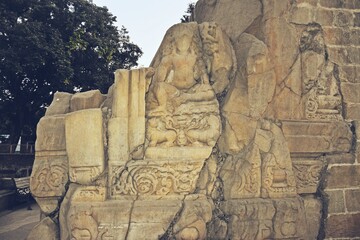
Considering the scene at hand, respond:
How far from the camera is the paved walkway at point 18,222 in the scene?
20.7 feet

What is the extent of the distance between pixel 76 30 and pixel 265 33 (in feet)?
47.9

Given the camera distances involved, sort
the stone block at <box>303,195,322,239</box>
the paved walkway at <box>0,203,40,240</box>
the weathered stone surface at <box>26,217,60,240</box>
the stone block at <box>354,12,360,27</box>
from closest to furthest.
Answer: the weathered stone surface at <box>26,217,60,240</box>
the stone block at <box>303,195,322,239</box>
the stone block at <box>354,12,360,27</box>
the paved walkway at <box>0,203,40,240</box>

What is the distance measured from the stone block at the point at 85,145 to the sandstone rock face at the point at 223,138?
1cm

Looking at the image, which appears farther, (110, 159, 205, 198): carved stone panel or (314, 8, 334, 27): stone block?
(314, 8, 334, 27): stone block

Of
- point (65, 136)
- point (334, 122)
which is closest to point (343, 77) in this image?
point (334, 122)

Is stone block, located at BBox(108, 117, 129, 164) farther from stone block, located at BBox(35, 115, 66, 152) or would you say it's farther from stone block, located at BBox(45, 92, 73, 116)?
stone block, located at BBox(45, 92, 73, 116)

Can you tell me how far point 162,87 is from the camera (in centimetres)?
441

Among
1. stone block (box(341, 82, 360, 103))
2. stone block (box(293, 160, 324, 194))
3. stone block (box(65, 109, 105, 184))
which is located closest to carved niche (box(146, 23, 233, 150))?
stone block (box(65, 109, 105, 184))

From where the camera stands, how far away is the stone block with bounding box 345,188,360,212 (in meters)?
4.70

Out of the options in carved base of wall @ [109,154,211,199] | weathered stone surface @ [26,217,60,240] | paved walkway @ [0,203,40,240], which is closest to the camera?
carved base of wall @ [109,154,211,199]

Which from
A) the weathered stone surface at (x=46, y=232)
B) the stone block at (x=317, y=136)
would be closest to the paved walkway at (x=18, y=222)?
the weathered stone surface at (x=46, y=232)

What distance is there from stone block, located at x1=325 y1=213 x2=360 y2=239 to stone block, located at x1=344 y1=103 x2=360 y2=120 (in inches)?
49.8

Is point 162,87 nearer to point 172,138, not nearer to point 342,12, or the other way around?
point 172,138

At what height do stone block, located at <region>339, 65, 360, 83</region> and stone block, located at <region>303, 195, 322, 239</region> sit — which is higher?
stone block, located at <region>339, 65, 360, 83</region>
